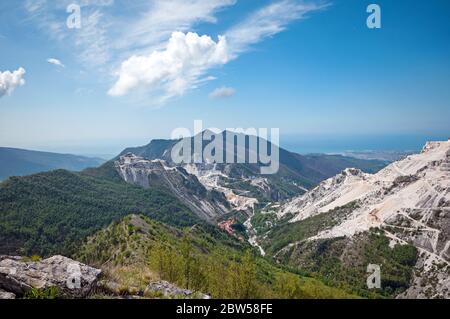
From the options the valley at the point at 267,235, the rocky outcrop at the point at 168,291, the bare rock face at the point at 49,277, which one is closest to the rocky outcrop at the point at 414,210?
the valley at the point at 267,235

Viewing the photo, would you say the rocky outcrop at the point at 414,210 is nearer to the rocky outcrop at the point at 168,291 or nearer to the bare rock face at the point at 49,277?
the rocky outcrop at the point at 168,291

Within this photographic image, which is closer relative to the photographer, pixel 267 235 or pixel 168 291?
pixel 168 291

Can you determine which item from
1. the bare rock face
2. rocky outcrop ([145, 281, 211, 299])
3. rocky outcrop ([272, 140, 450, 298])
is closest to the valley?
rocky outcrop ([145, 281, 211, 299])

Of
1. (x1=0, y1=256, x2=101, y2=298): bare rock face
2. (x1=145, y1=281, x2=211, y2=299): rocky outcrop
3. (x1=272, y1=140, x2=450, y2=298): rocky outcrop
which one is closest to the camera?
(x1=0, y1=256, x2=101, y2=298): bare rock face

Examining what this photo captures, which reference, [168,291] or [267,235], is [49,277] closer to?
[168,291]

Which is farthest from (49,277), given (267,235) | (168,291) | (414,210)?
(267,235)

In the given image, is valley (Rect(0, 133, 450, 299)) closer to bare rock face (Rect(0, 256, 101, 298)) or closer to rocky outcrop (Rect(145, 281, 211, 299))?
rocky outcrop (Rect(145, 281, 211, 299))
